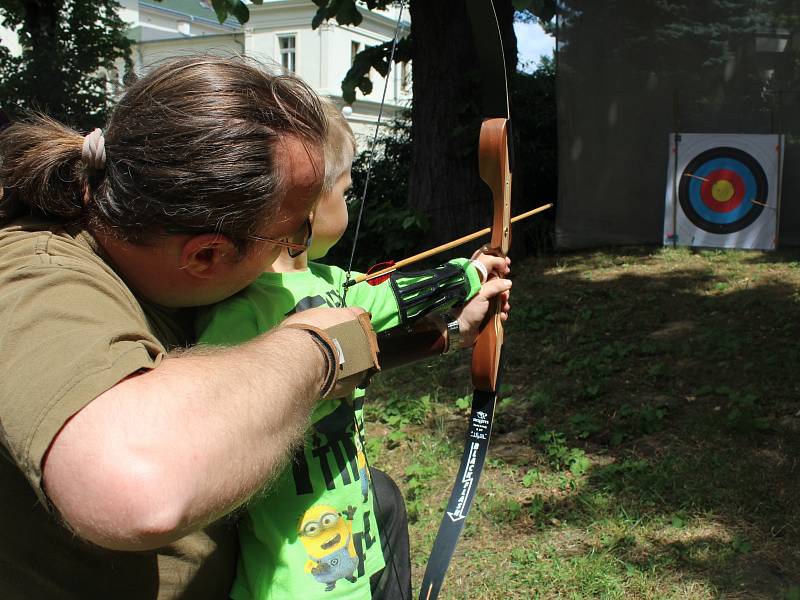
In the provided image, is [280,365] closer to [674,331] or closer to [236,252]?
[236,252]

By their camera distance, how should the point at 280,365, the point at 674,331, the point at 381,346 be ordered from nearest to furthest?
the point at 280,365 < the point at 381,346 < the point at 674,331

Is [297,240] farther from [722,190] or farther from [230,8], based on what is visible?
[722,190]

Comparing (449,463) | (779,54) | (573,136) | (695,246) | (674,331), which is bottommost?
(449,463)

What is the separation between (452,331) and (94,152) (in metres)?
0.78

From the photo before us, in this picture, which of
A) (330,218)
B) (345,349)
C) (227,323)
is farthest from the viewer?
(330,218)

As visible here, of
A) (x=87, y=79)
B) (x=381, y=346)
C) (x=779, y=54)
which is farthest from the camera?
(x=87, y=79)

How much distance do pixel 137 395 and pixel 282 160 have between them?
1.09ft

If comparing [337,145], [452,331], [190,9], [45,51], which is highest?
[190,9]

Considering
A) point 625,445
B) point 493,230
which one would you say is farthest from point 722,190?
point 493,230

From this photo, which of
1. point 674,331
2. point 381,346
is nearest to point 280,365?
point 381,346

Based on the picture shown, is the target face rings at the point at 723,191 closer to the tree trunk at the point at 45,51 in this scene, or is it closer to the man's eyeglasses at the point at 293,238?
the man's eyeglasses at the point at 293,238

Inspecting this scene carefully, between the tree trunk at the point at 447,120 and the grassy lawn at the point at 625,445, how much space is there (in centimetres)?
73

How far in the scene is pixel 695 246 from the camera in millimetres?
5184

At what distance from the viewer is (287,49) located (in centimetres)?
2417
